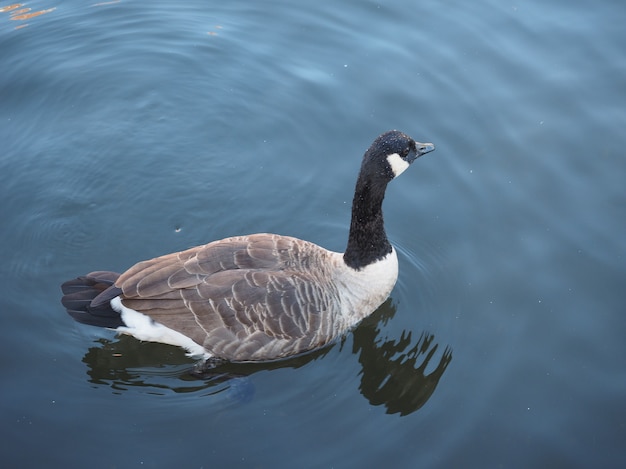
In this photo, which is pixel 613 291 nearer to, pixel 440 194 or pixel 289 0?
pixel 440 194

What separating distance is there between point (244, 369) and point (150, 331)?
0.91 m

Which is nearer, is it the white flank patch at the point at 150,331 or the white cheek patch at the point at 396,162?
the white flank patch at the point at 150,331

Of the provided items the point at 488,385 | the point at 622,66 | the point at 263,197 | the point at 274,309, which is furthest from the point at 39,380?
the point at 622,66

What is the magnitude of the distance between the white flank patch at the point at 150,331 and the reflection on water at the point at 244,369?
0.54ft

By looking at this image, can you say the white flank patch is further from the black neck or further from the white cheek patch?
the white cheek patch

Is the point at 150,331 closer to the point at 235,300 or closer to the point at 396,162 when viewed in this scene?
the point at 235,300

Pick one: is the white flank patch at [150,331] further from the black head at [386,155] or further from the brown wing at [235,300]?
the black head at [386,155]

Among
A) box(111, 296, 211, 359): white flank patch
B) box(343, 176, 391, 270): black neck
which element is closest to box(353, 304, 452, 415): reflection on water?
box(343, 176, 391, 270): black neck

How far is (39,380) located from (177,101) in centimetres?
428

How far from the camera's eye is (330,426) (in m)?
5.89

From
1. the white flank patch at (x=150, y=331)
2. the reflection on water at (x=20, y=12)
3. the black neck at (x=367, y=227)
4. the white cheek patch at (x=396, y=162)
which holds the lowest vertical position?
the white flank patch at (x=150, y=331)

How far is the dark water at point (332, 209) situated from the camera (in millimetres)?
5910

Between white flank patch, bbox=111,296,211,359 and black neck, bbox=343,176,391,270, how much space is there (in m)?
1.63

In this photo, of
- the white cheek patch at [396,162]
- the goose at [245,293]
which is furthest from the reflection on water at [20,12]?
the white cheek patch at [396,162]
